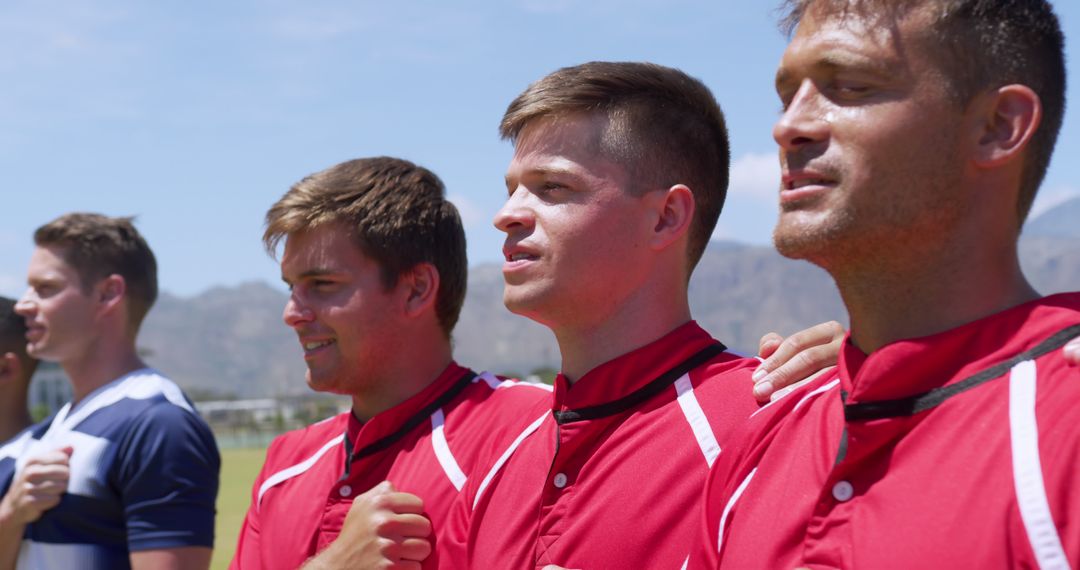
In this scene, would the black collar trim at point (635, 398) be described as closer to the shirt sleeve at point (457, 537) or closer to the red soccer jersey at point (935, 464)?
the shirt sleeve at point (457, 537)

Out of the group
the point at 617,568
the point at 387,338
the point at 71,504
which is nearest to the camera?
the point at 617,568

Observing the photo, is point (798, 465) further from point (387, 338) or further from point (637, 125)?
point (387, 338)

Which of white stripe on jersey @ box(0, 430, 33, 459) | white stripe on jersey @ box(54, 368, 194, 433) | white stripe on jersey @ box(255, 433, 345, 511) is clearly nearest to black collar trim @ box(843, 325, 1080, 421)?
white stripe on jersey @ box(255, 433, 345, 511)

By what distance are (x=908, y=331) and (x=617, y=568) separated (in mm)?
997

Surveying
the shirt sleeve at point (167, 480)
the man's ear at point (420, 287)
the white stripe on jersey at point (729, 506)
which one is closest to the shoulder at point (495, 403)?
the man's ear at point (420, 287)

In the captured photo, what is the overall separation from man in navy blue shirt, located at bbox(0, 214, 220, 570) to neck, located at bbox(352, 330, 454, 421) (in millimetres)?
1258

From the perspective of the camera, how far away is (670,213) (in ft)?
10.6

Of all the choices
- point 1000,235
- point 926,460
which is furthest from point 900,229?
point 926,460

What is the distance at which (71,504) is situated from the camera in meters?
5.11

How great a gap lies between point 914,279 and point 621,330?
1.13 meters

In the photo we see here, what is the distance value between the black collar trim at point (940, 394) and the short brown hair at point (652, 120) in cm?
126

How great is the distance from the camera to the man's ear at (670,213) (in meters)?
3.21

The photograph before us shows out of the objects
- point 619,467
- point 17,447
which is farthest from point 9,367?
point 619,467

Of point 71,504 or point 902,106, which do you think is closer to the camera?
point 902,106
